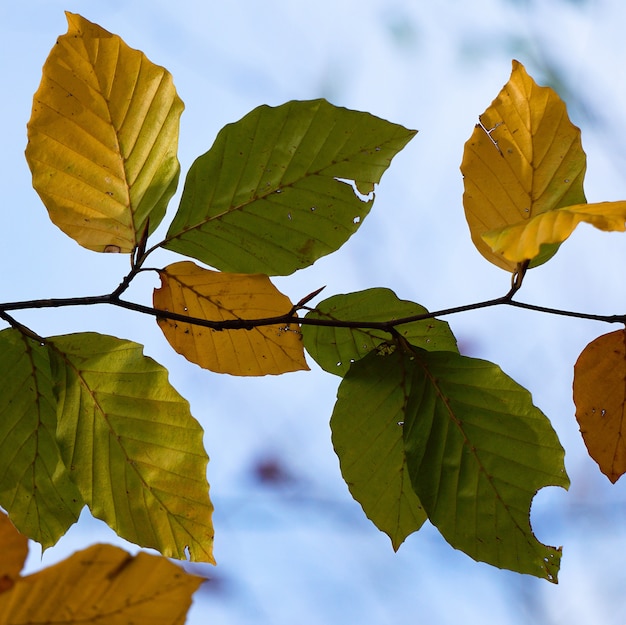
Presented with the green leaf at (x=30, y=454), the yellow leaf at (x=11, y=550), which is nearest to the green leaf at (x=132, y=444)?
the green leaf at (x=30, y=454)

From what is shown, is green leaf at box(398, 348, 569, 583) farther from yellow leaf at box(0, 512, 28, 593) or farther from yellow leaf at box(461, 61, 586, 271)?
yellow leaf at box(0, 512, 28, 593)

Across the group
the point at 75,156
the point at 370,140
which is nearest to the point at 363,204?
the point at 370,140

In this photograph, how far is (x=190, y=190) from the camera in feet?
1.21

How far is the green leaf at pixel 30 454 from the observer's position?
35 cm

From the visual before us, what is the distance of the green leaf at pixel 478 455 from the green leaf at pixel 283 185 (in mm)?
73

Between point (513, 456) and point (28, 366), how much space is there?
229 millimetres

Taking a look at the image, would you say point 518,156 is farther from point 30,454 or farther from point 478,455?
point 30,454

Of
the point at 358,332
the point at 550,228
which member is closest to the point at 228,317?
the point at 358,332

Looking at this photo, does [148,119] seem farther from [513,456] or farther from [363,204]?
[513,456]

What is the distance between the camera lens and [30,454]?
0.35 m

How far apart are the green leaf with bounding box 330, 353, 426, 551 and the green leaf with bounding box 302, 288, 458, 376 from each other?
0.9 inches

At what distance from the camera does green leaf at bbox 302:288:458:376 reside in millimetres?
390

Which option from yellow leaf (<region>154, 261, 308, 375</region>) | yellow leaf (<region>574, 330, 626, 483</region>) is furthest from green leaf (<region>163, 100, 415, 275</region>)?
yellow leaf (<region>574, 330, 626, 483</region>)

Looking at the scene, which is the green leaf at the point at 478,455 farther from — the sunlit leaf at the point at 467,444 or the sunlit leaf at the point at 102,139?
the sunlit leaf at the point at 102,139
